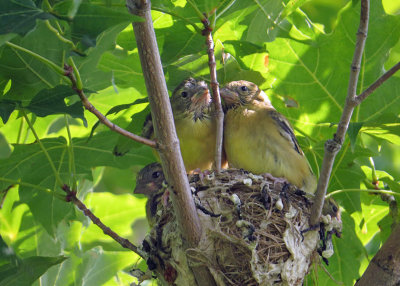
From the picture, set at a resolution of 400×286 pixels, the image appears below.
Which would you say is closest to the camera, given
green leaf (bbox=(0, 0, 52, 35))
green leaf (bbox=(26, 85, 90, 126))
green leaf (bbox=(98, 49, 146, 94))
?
green leaf (bbox=(0, 0, 52, 35))

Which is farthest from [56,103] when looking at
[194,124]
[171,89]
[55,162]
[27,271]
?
[194,124]

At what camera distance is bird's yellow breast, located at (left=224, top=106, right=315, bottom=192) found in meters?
5.09

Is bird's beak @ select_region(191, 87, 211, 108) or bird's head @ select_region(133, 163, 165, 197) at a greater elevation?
bird's beak @ select_region(191, 87, 211, 108)

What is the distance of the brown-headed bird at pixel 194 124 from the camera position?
17.9ft

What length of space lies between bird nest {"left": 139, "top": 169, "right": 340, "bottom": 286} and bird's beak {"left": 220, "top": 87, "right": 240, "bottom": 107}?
1.35 m

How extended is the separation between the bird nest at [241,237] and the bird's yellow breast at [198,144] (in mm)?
890

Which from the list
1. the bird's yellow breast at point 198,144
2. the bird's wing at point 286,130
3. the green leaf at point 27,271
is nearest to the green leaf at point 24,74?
the green leaf at point 27,271

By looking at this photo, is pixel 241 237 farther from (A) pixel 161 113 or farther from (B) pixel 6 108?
(B) pixel 6 108

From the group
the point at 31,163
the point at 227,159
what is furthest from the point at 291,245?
the point at 31,163

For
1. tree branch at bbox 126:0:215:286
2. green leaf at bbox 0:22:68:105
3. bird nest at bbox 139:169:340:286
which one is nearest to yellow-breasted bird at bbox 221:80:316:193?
bird nest at bbox 139:169:340:286

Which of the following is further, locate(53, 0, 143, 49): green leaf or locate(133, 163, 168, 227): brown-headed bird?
locate(133, 163, 168, 227): brown-headed bird

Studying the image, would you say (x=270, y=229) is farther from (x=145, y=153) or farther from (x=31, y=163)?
(x=31, y=163)

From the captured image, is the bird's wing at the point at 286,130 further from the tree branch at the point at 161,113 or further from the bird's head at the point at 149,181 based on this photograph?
the tree branch at the point at 161,113

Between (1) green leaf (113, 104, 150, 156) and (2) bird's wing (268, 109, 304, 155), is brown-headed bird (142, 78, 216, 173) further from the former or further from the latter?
(2) bird's wing (268, 109, 304, 155)
